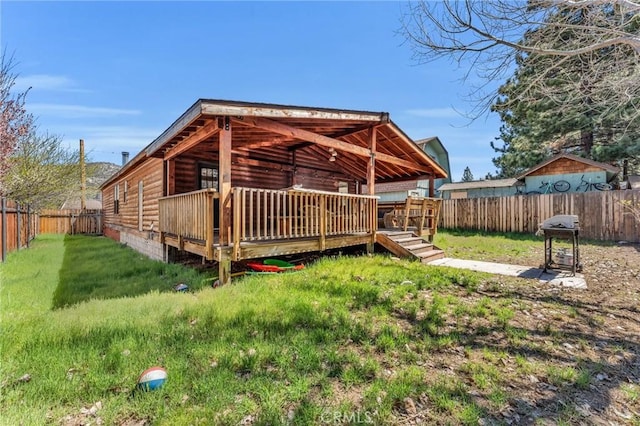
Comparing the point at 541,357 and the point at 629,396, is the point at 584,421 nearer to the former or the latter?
the point at 629,396

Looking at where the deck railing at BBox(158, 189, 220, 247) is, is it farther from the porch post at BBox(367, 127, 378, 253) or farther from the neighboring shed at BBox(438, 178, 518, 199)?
the neighboring shed at BBox(438, 178, 518, 199)

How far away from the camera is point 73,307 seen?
438 cm

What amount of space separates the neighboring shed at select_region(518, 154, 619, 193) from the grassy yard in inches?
644

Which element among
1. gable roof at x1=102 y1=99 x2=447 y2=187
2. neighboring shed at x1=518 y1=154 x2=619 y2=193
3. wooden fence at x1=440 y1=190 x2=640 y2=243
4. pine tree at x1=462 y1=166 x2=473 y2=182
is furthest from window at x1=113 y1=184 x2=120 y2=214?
pine tree at x1=462 y1=166 x2=473 y2=182

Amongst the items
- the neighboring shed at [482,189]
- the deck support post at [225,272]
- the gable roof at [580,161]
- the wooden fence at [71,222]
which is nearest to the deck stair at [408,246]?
the deck support post at [225,272]

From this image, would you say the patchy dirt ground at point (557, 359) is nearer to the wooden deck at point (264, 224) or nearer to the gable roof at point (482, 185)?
the wooden deck at point (264, 224)

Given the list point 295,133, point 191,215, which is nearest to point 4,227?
point 191,215

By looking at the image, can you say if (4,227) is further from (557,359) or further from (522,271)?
(522,271)

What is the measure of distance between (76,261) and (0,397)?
8.19 metres

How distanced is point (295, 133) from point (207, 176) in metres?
4.25

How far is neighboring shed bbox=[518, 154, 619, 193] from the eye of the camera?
16.1 m

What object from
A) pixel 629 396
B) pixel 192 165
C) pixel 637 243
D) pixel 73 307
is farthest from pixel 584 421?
pixel 637 243

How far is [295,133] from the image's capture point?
22.2ft

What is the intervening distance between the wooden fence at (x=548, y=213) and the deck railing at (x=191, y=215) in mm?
12452
